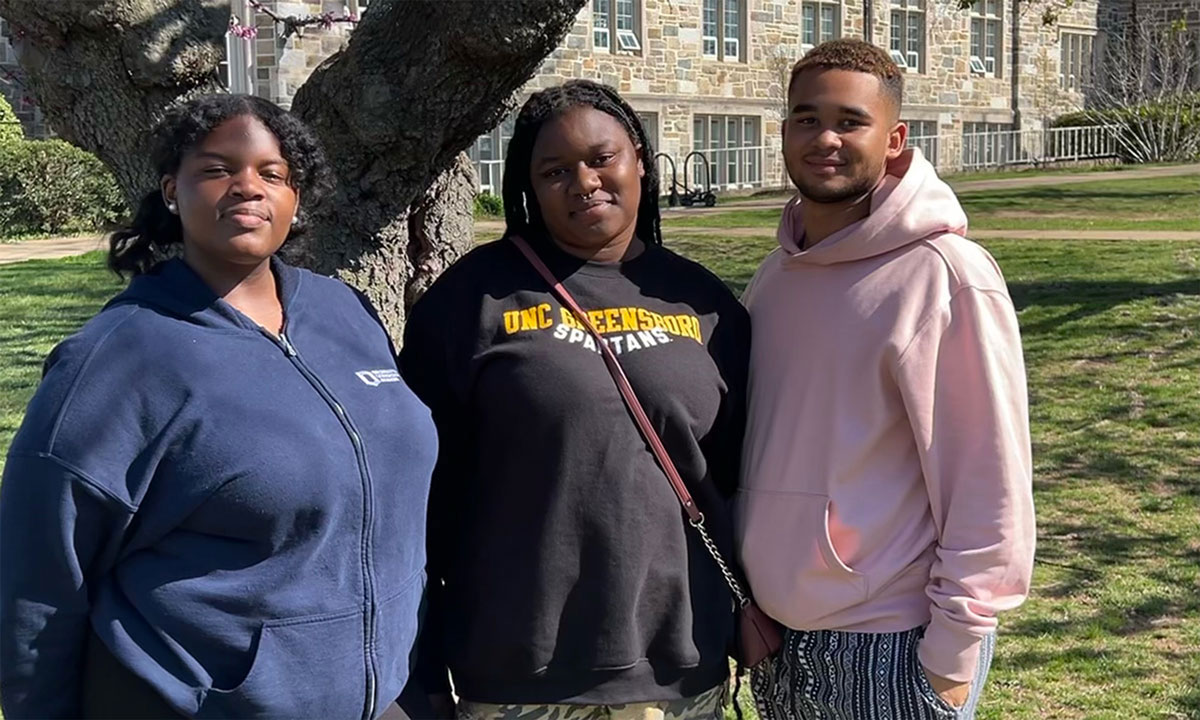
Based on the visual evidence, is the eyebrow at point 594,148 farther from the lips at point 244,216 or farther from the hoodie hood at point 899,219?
the lips at point 244,216

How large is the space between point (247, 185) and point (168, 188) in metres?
0.16

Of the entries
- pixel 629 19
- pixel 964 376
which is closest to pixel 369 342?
pixel 964 376

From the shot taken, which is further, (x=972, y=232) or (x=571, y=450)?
(x=972, y=232)

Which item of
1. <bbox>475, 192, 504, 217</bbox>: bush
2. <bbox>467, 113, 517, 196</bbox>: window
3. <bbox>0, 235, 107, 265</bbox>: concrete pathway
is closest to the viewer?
<bbox>0, 235, 107, 265</bbox>: concrete pathway

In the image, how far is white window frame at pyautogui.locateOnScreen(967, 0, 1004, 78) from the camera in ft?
109

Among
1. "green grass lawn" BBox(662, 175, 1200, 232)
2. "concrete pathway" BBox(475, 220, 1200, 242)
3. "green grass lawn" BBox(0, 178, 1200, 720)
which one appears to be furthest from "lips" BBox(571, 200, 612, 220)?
"green grass lawn" BBox(662, 175, 1200, 232)

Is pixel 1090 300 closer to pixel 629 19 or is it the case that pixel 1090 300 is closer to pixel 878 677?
pixel 878 677

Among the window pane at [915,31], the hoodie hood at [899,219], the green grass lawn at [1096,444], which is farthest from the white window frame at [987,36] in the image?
the hoodie hood at [899,219]

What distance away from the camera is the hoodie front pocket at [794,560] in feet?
8.56

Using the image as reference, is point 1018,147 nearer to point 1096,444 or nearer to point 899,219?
point 1096,444

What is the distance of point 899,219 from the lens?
2590 mm

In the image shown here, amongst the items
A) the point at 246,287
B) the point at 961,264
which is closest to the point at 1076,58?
the point at 961,264

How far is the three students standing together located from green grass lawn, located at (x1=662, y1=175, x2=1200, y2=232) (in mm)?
12172

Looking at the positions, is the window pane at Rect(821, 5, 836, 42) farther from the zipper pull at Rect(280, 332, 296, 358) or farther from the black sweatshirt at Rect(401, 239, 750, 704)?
the zipper pull at Rect(280, 332, 296, 358)
